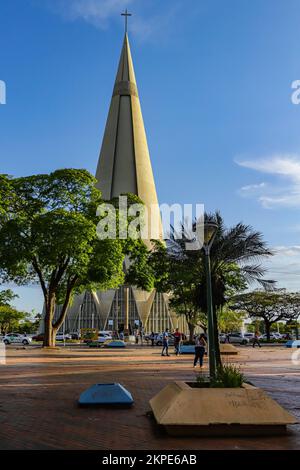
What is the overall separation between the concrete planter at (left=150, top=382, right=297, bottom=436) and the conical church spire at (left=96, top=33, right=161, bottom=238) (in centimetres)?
7846

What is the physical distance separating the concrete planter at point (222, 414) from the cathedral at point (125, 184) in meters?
66.9

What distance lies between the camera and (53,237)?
26781 millimetres

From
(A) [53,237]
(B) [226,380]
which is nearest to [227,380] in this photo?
(B) [226,380]

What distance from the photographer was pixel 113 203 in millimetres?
33531

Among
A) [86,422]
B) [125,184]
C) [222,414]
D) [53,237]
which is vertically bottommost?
[86,422]

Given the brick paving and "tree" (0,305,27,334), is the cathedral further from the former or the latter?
the brick paving

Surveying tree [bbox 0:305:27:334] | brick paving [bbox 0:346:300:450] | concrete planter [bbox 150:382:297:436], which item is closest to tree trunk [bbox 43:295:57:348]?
brick paving [bbox 0:346:300:450]

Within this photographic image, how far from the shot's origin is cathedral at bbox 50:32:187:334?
77.0 m

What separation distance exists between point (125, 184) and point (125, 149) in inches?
294

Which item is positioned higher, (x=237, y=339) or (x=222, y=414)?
(x=222, y=414)

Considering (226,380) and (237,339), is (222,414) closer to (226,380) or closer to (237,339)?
(226,380)

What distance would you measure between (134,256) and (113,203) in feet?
14.2

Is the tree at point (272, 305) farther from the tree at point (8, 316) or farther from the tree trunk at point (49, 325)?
the tree at point (8, 316)

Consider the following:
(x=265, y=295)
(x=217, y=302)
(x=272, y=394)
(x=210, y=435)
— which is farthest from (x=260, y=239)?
(x=265, y=295)
